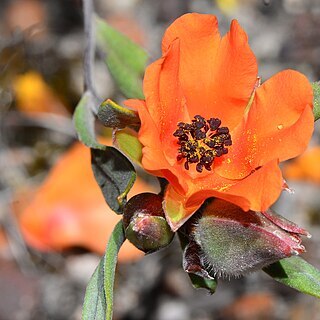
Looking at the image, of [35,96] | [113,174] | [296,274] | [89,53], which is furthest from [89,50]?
[35,96]

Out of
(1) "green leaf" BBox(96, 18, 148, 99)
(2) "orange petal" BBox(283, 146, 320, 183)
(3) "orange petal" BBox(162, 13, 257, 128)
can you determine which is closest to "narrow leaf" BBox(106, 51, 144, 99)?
(1) "green leaf" BBox(96, 18, 148, 99)

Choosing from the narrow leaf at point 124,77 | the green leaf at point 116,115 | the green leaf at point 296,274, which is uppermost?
the green leaf at point 116,115

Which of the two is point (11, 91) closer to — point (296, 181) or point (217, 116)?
point (296, 181)

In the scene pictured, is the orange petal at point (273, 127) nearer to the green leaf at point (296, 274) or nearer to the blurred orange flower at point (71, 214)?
the green leaf at point (296, 274)

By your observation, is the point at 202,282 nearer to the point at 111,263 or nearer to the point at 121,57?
the point at 111,263

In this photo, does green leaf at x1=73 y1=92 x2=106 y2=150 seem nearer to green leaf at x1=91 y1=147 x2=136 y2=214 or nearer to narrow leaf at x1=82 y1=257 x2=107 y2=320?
green leaf at x1=91 y1=147 x2=136 y2=214

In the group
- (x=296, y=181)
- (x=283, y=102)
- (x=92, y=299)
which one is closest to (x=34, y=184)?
(x=296, y=181)

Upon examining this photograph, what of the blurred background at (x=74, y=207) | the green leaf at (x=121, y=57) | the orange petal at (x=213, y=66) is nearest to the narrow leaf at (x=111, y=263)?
the orange petal at (x=213, y=66)
